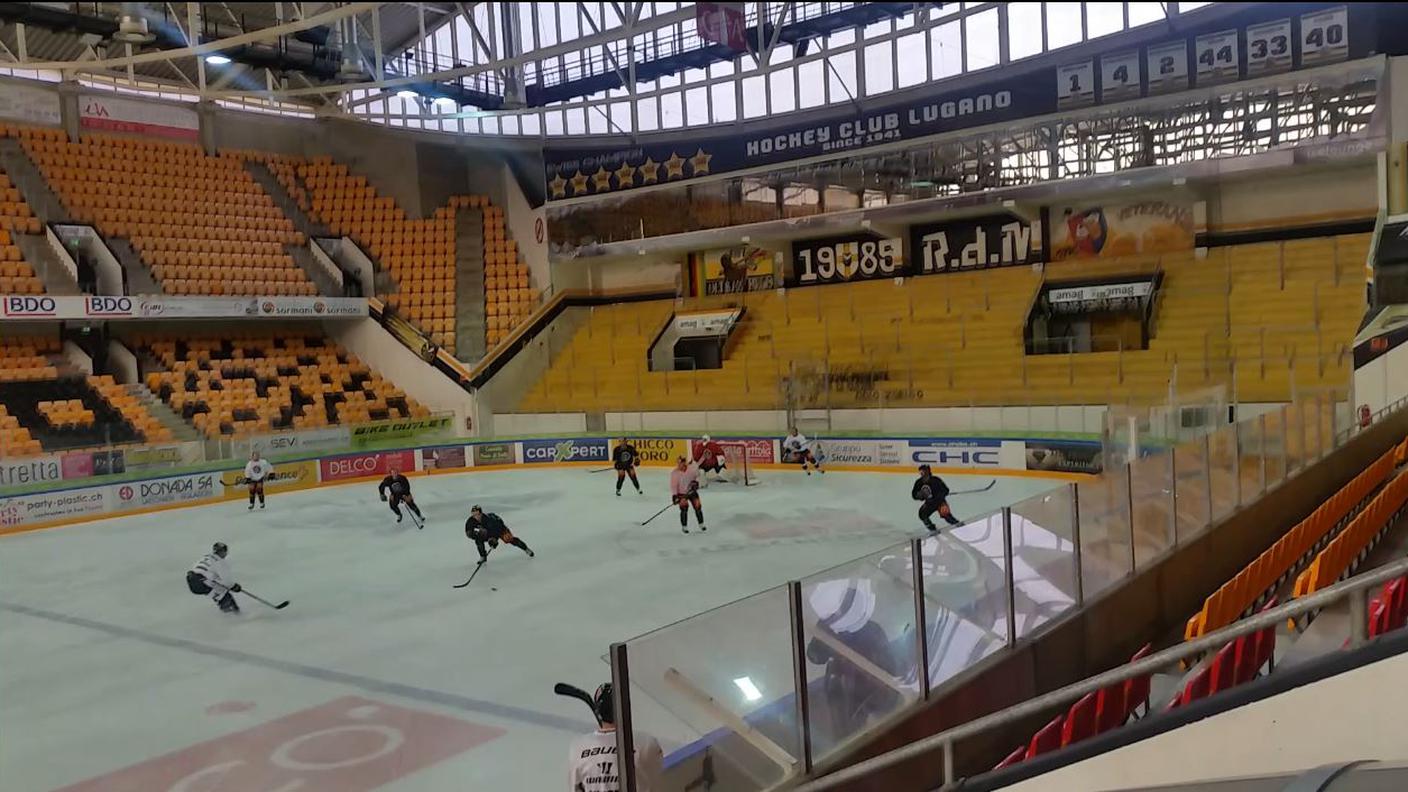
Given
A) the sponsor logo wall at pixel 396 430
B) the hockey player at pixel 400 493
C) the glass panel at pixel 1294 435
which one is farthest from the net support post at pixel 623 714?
the sponsor logo wall at pixel 396 430

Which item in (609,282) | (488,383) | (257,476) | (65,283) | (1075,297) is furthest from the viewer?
(609,282)

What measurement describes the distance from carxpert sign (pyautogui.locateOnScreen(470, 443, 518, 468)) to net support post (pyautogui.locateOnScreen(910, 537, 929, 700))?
20.8m

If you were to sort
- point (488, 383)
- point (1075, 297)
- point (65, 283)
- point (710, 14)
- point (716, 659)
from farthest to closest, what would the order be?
point (488, 383)
point (65, 283)
point (1075, 297)
point (710, 14)
point (716, 659)

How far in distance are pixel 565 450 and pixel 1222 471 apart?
17.8 metres

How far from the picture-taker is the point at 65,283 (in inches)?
1020

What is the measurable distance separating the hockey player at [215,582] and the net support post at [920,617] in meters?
7.40

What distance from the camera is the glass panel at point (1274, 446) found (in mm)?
10500

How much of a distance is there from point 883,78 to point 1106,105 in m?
6.92

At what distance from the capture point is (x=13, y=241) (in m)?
25.9

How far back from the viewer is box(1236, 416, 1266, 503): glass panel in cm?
993

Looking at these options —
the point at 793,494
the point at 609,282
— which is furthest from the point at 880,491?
the point at 609,282

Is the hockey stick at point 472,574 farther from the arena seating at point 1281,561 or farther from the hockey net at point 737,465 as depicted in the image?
the hockey net at point 737,465

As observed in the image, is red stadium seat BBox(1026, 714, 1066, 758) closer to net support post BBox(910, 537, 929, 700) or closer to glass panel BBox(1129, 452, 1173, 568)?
net support post BBox(910, 537, 929, 700)

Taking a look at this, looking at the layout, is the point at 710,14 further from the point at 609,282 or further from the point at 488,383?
the point at 609,282
